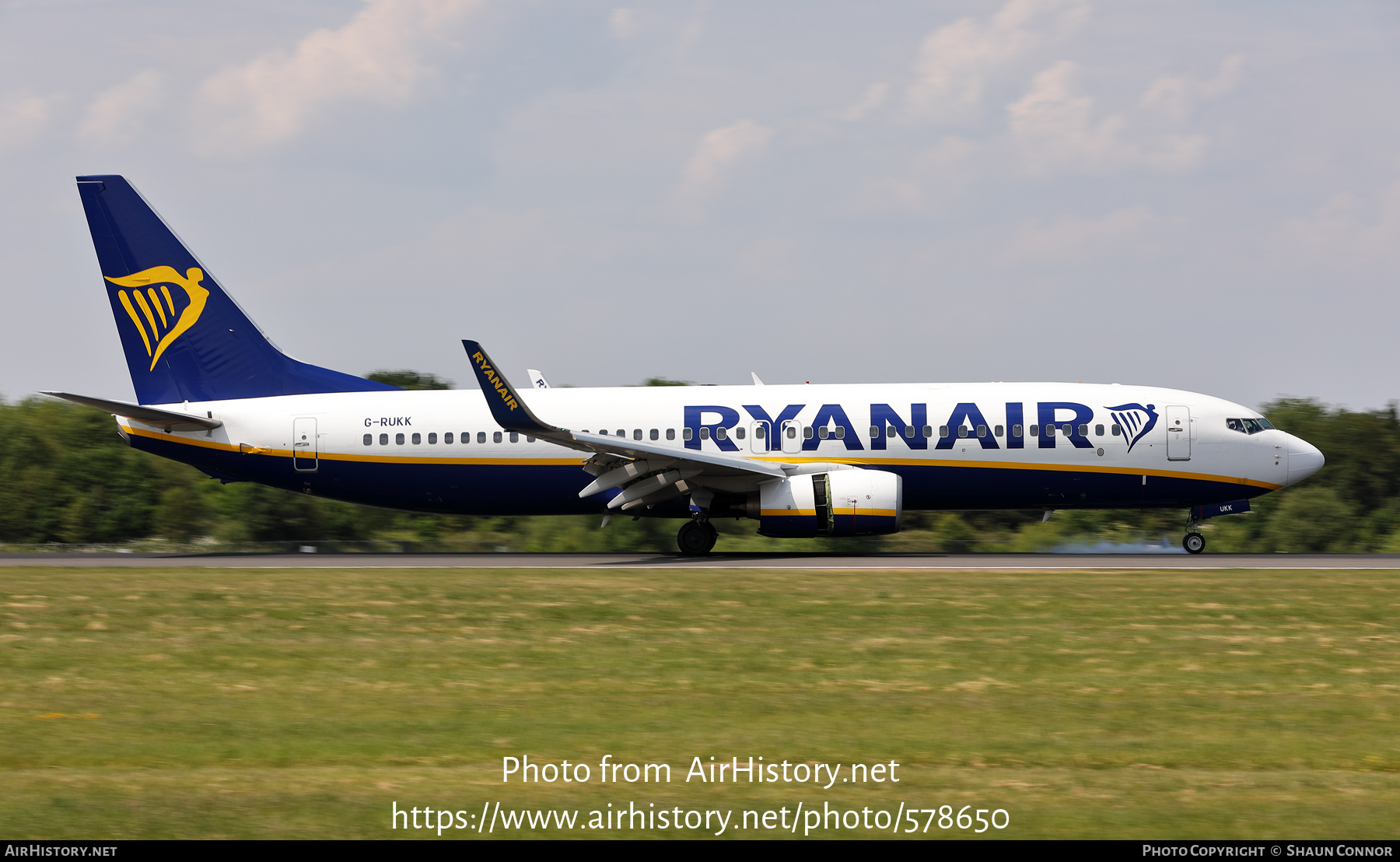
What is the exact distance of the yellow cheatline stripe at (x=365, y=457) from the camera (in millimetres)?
28688

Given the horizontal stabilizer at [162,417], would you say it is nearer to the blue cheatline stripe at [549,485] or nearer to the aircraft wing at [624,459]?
the blue cheatline stripe at [549,485]

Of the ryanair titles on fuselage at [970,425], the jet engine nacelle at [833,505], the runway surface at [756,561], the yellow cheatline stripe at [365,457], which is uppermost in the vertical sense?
the ryanair titles on fuselage at [970,425]

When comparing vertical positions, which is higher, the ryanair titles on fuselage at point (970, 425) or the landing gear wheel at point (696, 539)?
the ryanair titles on fuselage at point (970, 425)

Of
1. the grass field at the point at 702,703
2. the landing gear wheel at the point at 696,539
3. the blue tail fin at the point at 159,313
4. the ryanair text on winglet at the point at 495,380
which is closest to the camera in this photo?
the grass field at the point at 702,703

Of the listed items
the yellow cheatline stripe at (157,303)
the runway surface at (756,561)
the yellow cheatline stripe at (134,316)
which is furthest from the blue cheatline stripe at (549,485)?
the yellow cheatline stripe at (157,303)

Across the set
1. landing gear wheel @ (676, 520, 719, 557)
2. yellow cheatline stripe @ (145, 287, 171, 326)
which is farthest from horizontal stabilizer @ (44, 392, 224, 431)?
landing gear wheel @ (676, 520, 719, 557)

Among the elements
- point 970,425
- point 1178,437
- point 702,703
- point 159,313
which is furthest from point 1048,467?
point 159,313

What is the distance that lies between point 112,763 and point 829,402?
20.8 metres

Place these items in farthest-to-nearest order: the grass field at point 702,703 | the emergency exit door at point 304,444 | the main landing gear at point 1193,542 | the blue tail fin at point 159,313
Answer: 1. the blue tail fin at point 159,313
2. the emergency exit door at point 304,444
3. the main landing gear at point 1193,542
4. the grass field at point 702,703

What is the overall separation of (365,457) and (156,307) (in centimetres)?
660

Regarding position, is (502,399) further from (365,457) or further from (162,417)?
(162,417)

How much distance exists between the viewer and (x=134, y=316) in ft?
100

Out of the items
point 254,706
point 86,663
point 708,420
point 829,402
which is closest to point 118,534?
point 708,420

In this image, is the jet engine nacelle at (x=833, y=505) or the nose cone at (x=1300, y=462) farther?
the nose cone at (x=1300, y=462)
